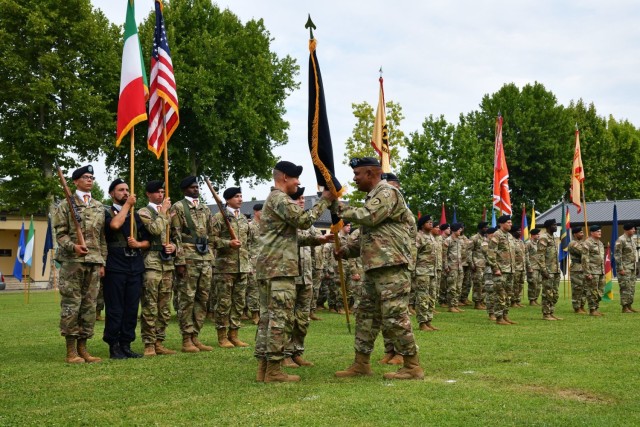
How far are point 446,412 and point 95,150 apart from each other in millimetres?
30874

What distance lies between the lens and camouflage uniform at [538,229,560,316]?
15.5 meters

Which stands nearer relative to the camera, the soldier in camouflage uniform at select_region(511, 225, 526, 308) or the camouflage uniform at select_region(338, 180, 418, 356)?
the camouflage uniform at select_region(338, 180, 418, 356)

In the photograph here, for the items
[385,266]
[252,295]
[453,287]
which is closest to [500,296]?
[453,287]

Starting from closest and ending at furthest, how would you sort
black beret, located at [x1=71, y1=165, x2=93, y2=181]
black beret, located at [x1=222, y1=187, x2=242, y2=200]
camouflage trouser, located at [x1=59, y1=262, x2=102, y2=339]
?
camouflage trouser, located at [x1=59, y1=262, x2=102, y2=339], black beret, located at [x1=71, y1=165, x2=93, y2=181], black beret, located at [x1=222, y1=187, x2=242, y2=200]

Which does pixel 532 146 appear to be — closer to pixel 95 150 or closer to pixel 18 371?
pixel 95 150

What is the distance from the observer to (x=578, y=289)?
17.2 metres

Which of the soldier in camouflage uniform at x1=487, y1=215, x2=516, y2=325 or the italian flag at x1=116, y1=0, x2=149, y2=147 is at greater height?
the italian flag at x1=116, y1=0, x2=149, y2=147

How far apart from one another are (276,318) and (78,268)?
10.2ft

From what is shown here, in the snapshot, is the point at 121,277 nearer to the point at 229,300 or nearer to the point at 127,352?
the point at 127,352

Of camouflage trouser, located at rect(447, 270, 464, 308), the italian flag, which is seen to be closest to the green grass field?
the italian flag

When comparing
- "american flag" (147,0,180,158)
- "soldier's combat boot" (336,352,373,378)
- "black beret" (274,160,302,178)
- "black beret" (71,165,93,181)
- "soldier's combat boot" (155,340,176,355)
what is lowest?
"soldier's combat boot" (155,340,176,355)

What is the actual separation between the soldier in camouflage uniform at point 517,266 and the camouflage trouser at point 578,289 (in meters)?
1.30

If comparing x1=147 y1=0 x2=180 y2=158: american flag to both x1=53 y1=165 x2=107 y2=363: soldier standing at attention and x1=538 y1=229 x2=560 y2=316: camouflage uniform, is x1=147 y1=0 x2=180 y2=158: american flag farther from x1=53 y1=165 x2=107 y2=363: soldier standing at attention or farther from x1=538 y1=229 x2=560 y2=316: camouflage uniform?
x1=538 y1=229 x2=560 y2=316: camouflage uniform

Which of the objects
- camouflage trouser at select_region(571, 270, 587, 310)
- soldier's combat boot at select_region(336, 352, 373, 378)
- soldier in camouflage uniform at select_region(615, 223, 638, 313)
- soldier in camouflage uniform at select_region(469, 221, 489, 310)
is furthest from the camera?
soldier in camouflage uniform at select_region(469, 221, 489, 310)
